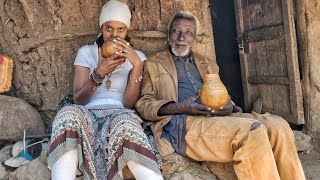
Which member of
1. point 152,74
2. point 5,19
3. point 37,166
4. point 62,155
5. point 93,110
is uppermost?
point 5,19

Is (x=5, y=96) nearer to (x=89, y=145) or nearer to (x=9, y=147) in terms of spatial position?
(x=9, y=147)

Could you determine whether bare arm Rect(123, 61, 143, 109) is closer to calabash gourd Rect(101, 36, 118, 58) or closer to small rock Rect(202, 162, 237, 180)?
calabash gourd Rect(101, 36, 118, 58)

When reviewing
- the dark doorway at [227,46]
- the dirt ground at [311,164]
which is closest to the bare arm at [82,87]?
the dirt ground at [311,164]

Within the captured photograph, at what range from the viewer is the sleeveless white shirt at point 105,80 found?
296cm

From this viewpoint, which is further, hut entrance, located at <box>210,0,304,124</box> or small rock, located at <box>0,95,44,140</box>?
hut entrance, located at <box>210,0,304,124</box>

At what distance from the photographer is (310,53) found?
151 inches

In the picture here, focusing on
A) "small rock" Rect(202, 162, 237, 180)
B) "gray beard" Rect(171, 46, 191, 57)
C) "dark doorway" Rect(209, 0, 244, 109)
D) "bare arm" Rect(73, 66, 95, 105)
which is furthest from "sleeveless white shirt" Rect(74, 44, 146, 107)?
"dark doorway" Rect(209, 0, 244, 109)

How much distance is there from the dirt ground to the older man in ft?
3.42

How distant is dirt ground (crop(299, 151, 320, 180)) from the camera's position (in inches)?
134

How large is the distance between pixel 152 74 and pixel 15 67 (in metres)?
1.58

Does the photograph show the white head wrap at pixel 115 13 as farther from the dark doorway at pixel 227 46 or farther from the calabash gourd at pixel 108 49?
the dark doorway at pixel 227 46

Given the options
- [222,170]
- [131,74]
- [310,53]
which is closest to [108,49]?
[131,74]

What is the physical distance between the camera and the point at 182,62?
3248 millimetres

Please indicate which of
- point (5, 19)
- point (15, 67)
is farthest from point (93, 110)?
point (5, 19)
